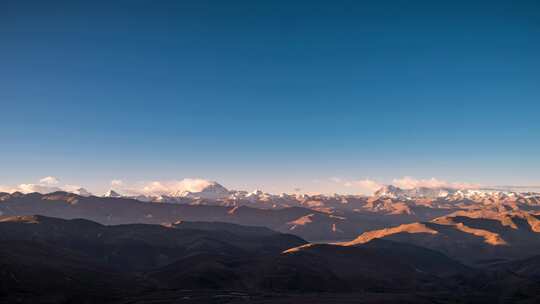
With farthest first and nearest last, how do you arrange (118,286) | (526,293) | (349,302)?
(526,293), (118,286), (349,302)

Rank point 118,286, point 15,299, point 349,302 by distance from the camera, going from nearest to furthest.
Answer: point 15,299, point 349,302, point 118,286

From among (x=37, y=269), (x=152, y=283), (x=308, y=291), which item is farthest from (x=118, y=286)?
(x=308, y=291)

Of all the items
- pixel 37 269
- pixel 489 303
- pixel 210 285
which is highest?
pixel 37 269

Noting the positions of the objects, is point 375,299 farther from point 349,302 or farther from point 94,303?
point 94,303

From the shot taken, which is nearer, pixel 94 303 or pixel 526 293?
pixel 94 303

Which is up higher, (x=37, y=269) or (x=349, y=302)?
(x=37, y=269)

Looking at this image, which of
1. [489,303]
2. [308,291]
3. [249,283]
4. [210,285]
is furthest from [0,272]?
[489,303]

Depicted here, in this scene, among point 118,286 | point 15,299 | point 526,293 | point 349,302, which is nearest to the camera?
point 15,299

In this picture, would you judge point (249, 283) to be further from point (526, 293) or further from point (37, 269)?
point (526, 293)

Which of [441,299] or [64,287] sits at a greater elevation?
[64,287]

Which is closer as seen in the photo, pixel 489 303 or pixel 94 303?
pixel 94 303
